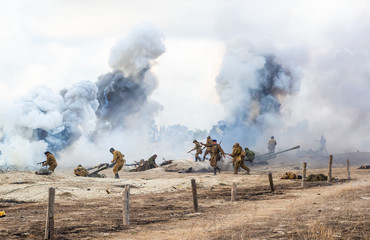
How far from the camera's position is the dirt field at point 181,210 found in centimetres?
826

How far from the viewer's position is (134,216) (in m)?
10.9

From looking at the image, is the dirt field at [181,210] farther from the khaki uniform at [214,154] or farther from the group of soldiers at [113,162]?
the khaki uniform at [214,154]

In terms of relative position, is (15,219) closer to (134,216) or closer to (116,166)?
(134,216)

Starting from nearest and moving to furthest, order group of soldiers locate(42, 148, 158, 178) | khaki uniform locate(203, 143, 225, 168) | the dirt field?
1. the dirt field
2. group of soldiers locate(42, 148, 158, 178)
3. khaki uniform locate(203, 143, 225, 168)

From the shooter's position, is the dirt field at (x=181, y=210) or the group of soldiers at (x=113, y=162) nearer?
the dirt field at (x=181, y=210)

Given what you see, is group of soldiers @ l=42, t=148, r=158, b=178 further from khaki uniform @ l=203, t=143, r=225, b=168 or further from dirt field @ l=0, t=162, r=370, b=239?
khaki uniform @ l=203, t=143, r=225, b=168

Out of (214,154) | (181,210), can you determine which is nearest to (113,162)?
(214,154)

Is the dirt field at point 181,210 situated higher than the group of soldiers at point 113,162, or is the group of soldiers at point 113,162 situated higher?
the group of soldiers at point 113,162

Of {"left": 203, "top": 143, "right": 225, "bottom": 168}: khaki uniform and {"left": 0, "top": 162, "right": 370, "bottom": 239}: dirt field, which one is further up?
{"left": 203, "top": 143, "right": 225, "bottom": 168}: khaki uniform

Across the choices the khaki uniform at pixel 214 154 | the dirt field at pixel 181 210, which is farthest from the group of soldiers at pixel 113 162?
the khaki uniform at pixel 214 154

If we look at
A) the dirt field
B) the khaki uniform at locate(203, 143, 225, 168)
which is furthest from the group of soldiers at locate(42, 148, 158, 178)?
the khaki uniform at locate(203, 143, 225, 168)

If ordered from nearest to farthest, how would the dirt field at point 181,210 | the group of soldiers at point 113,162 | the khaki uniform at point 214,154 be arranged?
the dirt field at point 181,210 → the group of soldiers at point 113,162 → the khaki uniform at point 214,154

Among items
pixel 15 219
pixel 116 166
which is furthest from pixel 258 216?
pixel 116 166

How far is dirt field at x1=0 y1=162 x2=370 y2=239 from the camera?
27.1 feet
